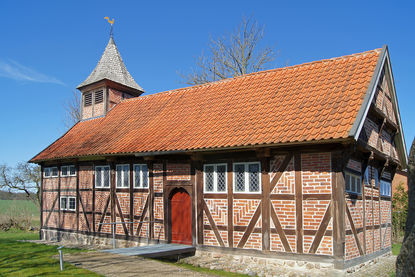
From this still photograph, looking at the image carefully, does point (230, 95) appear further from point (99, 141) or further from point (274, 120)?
point (99, 141)

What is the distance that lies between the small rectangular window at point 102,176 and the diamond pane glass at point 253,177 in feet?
22.1

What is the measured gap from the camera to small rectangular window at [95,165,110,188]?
16.0m

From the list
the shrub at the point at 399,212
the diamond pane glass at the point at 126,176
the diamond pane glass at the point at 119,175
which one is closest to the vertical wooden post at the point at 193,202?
the diamond pane glass at the point at 126,176

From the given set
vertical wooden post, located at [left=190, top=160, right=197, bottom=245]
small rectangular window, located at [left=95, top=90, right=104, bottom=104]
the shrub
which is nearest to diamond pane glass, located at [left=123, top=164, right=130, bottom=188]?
vertical wooden post, located at [left=190, top=160, right=197, bottom=245]

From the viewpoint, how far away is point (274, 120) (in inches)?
457

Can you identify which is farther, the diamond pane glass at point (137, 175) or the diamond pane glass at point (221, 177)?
the diamond pane glass at point (137, 175)

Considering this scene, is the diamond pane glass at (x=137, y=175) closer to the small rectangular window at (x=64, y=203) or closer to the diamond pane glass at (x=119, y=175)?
the diamond pane glass at (x=119, y=175)

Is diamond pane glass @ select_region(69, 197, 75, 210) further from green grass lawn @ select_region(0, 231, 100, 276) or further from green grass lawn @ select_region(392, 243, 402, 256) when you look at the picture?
green grass lawn @ select_region(392, 243, 402, 256)

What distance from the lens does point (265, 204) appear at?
11.1 metres

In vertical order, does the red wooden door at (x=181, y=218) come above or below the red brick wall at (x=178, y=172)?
below

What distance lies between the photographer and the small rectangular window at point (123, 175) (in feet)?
49.7

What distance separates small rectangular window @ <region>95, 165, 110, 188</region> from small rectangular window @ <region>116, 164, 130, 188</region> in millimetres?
696


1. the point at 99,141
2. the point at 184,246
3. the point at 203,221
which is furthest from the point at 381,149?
the point at 99,141

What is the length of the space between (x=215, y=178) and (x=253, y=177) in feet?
4.45
